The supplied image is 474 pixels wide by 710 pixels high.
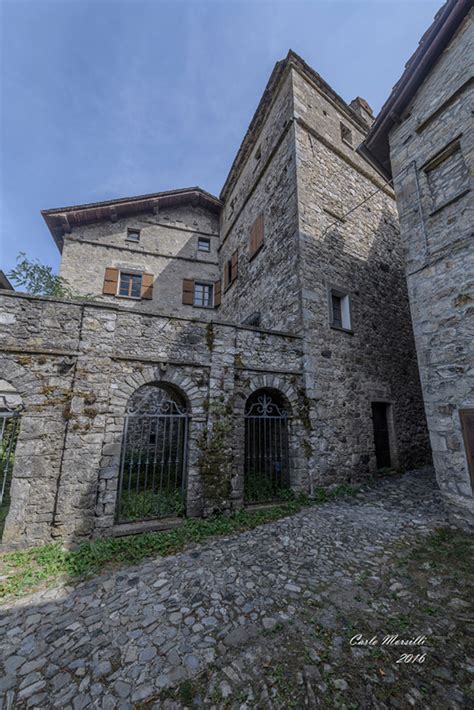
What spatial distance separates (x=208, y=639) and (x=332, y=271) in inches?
299

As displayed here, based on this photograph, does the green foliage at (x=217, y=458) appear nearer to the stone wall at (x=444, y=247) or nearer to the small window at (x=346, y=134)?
the stone wall at (x=444, y=247)

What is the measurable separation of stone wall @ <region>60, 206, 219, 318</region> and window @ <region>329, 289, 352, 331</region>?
6.30 m

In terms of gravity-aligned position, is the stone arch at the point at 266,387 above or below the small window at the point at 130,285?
below

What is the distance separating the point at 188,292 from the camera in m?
12.7

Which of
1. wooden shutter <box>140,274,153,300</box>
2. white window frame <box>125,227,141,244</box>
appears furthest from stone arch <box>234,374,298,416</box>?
white window frame <box>125,227,141,244</box>

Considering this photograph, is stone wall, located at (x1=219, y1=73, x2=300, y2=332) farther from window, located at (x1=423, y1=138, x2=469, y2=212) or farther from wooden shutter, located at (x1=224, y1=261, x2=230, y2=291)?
window, located at (x1=423, y1=138, x2=469, y2=212)

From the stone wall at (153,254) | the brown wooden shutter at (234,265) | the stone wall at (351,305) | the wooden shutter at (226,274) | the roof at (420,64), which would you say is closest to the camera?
the roof at (420,64)

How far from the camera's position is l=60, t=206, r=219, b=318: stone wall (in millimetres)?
11730

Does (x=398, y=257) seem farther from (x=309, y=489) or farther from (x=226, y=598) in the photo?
(x=226, y=598)

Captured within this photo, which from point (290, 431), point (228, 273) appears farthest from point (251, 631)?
point (228, 273)

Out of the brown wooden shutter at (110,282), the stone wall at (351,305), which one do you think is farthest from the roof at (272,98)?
the brown wooden shutter at (110,282)

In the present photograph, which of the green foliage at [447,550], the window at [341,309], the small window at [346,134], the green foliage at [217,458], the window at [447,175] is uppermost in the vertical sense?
the small window at [346,134]

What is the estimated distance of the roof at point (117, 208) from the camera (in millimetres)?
11648

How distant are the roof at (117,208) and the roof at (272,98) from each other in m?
2.44
